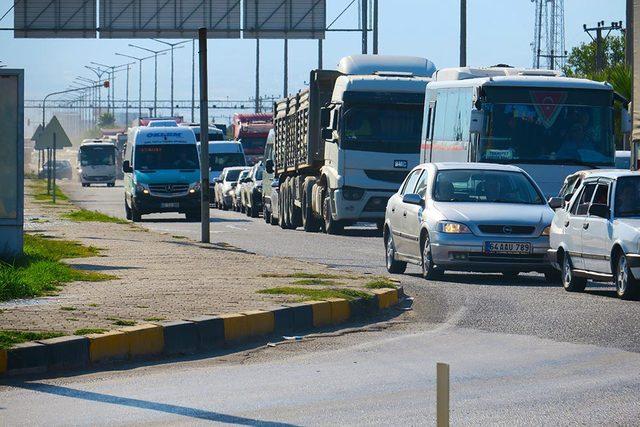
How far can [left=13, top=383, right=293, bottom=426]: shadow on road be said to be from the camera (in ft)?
28.6

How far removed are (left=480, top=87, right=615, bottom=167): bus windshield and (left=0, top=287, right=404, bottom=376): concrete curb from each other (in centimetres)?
1080

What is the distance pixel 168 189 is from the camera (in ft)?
145

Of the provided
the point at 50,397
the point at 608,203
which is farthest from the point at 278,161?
the point at 50,397

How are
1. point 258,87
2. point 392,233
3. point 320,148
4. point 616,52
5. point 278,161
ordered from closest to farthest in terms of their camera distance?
point 392,233 → point 320,148 → point 278,161 → point 616,52 → point 258,87

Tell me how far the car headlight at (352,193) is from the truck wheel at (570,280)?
589 inches

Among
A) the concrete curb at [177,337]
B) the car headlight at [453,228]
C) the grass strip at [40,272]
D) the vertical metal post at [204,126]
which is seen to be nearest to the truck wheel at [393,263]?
the car headlight at [453,228]

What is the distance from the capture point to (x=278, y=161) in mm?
42750

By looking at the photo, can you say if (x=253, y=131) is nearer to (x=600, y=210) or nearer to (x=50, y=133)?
(x=50, y=133)

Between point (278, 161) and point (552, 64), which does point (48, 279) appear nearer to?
point (278, 161)

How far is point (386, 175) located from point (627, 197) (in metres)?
16.0

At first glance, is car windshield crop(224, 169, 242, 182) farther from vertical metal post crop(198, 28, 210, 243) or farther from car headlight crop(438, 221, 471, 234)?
car headlight crop(438, 221, 471, 234)

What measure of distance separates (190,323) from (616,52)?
75506 mm

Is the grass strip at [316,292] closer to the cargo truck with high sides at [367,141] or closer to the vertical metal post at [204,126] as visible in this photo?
the vertical metal post at [204,126]

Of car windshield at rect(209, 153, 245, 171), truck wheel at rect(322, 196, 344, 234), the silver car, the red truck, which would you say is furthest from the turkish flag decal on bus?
the red truck
